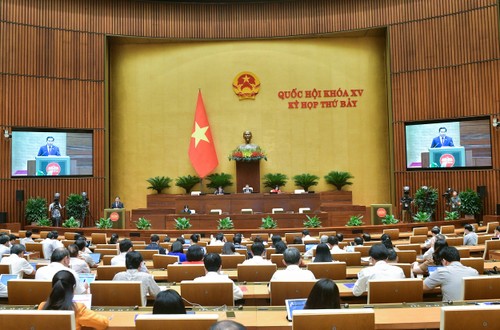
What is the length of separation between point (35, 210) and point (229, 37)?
27.7ft

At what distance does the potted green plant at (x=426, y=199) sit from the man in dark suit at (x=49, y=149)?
11172mm

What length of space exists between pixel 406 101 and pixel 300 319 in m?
14.0

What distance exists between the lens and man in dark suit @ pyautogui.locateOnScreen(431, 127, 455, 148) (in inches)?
559

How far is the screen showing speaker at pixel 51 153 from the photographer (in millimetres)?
14164

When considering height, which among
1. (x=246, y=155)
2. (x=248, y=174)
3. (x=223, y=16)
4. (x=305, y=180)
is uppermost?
(x=223, y=16)

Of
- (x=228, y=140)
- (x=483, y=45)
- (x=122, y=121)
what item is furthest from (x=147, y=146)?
(x=483, y=45)

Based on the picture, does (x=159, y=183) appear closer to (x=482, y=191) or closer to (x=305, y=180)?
(x=305, y=180)

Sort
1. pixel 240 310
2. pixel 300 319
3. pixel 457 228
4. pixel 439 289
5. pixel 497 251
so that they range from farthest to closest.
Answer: pixel 457 228
pixel 497 251
pixel 439 289
pixel 240 310
pixel 300 319

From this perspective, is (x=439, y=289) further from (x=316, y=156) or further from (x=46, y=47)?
(x=46, y=47)

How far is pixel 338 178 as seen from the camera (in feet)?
49.6

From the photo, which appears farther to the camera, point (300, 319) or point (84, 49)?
point (84, 49)

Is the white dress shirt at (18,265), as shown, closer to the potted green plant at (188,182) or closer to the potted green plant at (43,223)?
the potted green plant at (43,223)

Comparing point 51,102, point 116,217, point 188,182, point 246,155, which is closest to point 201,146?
point 188,182

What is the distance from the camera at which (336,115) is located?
16.1 meters
